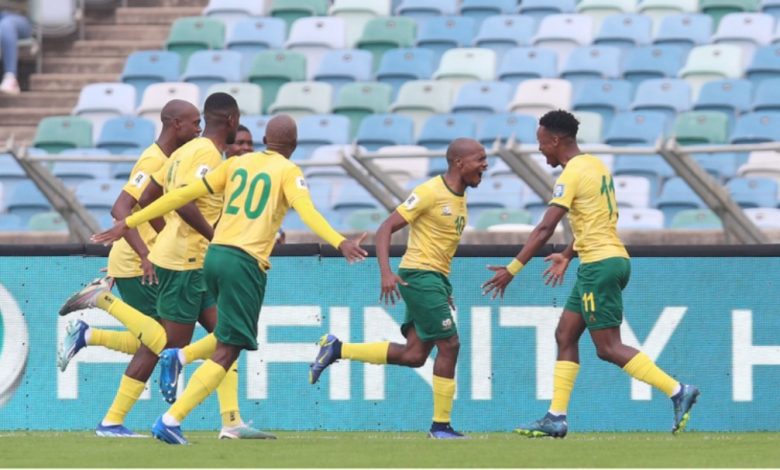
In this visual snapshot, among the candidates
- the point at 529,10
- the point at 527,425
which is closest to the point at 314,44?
→ the point at 529,10

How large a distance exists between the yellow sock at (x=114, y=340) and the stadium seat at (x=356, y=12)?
32.1ft

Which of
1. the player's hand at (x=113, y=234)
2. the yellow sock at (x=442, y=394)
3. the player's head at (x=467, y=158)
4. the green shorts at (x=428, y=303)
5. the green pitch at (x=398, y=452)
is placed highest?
the player's head at (x=467, y=158)

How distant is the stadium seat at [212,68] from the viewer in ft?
66.1

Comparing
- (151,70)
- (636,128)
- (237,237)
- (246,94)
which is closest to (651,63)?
(636,128)

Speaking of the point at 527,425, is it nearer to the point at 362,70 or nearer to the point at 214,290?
the point at 214,290

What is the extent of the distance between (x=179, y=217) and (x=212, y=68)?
30.8 ft

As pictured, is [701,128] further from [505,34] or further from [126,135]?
[126,135]

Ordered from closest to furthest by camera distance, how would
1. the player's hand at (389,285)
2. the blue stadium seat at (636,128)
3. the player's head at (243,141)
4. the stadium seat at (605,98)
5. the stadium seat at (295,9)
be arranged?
the player's hand at (389,285)
the player's head at (243,141)
the blue stadium seat at (636,128)
the stadium seat at (605,98)
the stadium seat at (295,9)

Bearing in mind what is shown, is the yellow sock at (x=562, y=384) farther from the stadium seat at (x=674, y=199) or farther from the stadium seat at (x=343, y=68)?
the stadium seat at (x=343, y=68)

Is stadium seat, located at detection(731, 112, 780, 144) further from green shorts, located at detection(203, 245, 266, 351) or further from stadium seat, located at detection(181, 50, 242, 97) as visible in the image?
green shorts, located at detection(203, 245, 266, 351)

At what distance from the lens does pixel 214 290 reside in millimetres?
10281

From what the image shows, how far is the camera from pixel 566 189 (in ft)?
36.2

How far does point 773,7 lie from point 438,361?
9833 millimetres

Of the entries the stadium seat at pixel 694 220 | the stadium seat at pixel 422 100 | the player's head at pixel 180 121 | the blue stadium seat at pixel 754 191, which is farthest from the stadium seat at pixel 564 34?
the player's head at pixel 180 121
